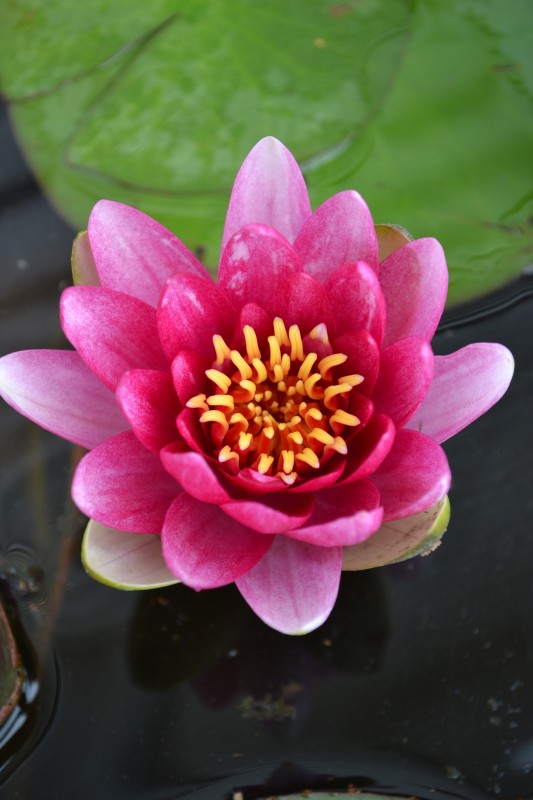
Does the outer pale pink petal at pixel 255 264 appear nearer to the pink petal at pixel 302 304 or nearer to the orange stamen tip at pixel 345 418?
the pink petal at pixel 302 304

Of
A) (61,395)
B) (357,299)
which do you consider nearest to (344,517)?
(357,299)

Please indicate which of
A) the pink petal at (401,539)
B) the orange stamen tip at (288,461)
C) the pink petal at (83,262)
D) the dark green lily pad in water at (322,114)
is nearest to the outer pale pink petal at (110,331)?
the pink petal at (83,262)

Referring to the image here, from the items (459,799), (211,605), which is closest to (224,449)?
(211,605)

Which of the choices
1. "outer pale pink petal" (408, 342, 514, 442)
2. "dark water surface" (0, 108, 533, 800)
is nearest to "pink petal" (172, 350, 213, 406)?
"outer pale pink petal" (408, 342, 514, 442)

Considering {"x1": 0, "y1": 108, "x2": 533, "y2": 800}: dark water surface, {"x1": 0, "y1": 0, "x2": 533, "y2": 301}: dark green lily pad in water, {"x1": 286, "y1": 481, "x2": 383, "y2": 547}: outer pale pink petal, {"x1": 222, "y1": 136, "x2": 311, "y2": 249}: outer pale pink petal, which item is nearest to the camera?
{"x1": 286, "y1": 481, "x2": 383, "y2": 547}: outer pale pink petal

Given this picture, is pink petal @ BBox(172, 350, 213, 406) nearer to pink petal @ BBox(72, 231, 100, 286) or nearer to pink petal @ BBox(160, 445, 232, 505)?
pink petal @ BBox(160, 445, 232, 505)

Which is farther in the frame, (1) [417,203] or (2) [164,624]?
(1) [417,203]

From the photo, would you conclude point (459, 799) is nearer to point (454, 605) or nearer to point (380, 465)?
point (454, 605)
